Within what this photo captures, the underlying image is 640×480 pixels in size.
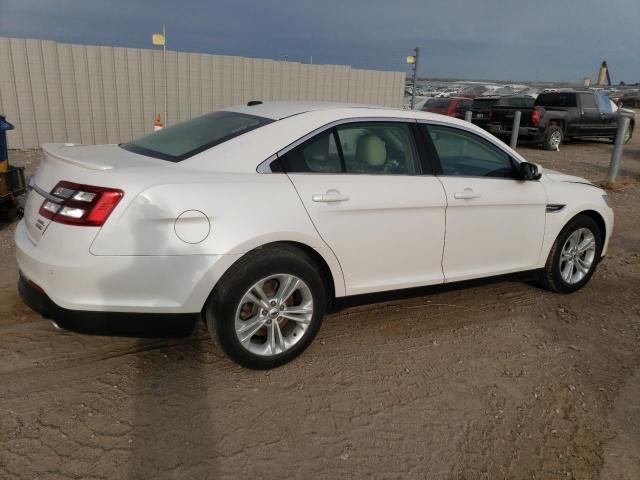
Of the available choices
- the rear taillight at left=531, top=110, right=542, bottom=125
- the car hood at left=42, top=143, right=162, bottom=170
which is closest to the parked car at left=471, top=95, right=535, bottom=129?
the rear taillight at left=531, top=110, right=542, bottom=125

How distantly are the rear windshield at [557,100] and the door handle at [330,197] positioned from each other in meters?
15.6

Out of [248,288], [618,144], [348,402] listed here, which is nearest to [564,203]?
[348,402]

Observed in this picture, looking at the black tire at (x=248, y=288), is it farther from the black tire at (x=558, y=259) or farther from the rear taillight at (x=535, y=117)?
the rear taillight at (x=535, y=117)

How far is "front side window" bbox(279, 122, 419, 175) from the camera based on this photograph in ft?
10.9

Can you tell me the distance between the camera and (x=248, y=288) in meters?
3.04

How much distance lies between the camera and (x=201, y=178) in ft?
9.64

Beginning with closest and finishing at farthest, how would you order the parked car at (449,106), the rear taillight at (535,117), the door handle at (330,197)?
the door handle at (330,197) → the rear taillight at (535,117) → the parked car at (449,106)

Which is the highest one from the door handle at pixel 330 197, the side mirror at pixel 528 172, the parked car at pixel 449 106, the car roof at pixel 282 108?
the car roof at pixel 282 108

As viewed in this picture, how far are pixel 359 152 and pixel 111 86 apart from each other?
10051mm

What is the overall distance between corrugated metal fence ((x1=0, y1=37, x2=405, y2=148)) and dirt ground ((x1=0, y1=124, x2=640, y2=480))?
27.4 feet

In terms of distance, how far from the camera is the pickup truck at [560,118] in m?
15.5

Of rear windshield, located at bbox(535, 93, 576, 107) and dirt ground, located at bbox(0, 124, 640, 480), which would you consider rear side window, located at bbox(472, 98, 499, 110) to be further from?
dirt ground, located at bbox(0, 124, 640, 480)

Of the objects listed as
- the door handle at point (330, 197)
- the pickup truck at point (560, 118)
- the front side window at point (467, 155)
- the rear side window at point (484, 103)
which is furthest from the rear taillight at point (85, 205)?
the rear side window at point (484, 103)

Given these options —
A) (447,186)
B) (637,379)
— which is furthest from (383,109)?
(637,379)
